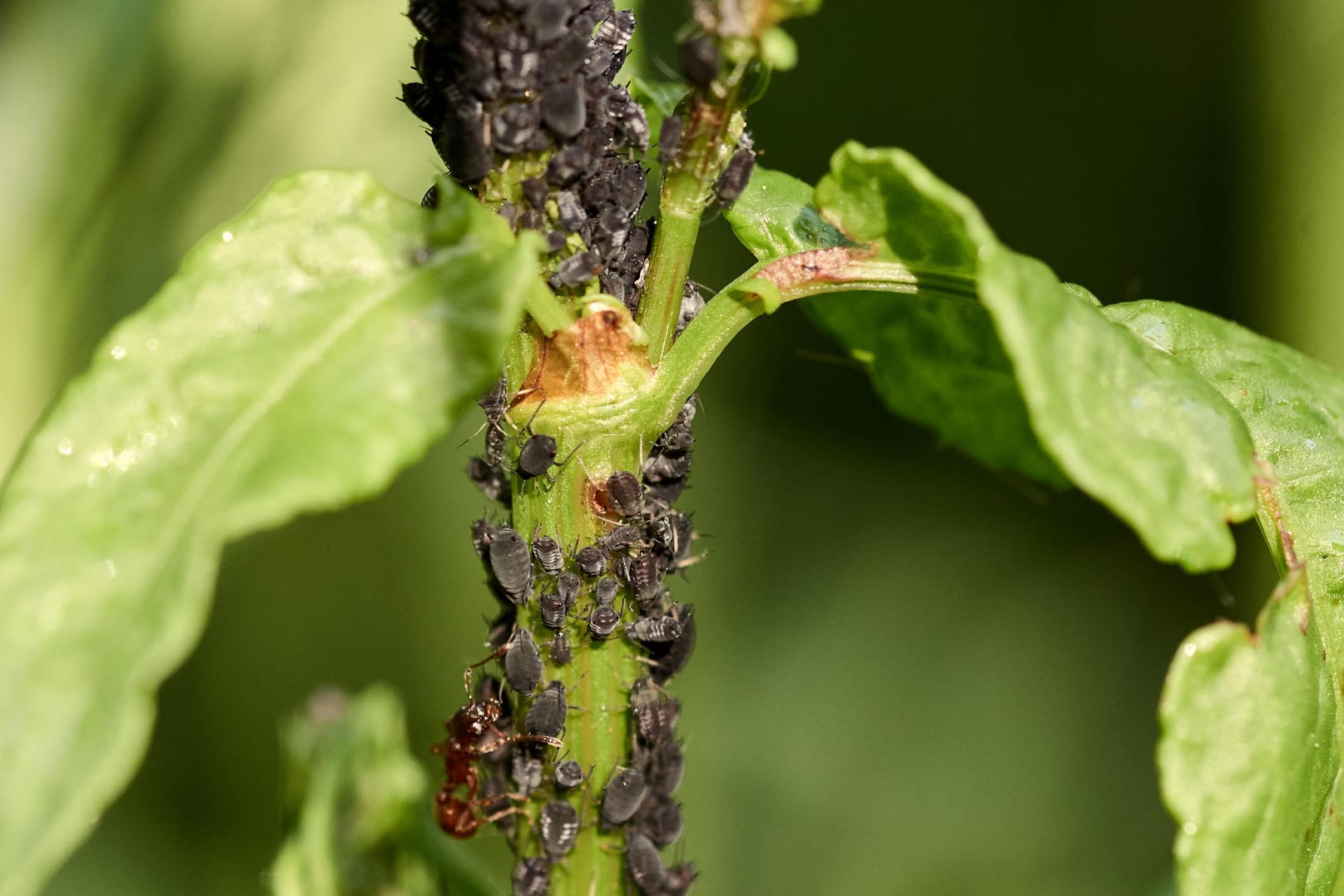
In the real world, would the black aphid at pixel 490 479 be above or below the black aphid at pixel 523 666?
above

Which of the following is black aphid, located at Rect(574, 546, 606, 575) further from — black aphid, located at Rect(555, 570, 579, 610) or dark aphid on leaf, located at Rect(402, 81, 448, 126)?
dark aphid on leaf, located at Rect(402, 81, 448, 126)

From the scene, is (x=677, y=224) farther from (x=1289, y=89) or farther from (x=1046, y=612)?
(x=1046, y=612)

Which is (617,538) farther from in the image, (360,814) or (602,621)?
(360,814)

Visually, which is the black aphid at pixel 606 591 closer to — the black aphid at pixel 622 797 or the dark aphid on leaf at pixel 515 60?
the black aphid at pixel 622 797

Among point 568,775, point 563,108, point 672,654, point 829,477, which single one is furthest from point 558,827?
point 829,477

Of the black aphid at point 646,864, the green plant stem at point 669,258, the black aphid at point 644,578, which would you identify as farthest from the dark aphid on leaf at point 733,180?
the black aphid at point 646,864

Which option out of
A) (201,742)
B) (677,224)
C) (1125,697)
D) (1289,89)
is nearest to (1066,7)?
(1289,89)
